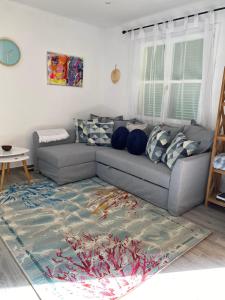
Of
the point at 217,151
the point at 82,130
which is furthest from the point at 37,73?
the point at 217,151

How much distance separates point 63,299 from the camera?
145cm

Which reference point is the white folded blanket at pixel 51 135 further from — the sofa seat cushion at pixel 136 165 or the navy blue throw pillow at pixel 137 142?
the navy blue throw pillow at pixel 137 142

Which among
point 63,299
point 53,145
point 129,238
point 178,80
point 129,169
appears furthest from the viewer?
point 53,145

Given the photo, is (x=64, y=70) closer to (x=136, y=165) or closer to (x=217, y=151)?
(x=136, y=165)

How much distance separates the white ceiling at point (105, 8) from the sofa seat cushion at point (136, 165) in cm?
195

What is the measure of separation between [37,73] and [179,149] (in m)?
2.44

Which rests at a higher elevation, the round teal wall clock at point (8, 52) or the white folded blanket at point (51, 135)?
the round teal wall clock at point (8, 52)

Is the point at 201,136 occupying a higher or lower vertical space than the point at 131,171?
higher

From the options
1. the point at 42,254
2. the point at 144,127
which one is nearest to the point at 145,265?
the point at 42,254

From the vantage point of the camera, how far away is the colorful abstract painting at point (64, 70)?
3752mm

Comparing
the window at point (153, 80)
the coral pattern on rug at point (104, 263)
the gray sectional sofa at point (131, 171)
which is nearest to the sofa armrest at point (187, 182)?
the gray sectional sofa at point (131, 171)

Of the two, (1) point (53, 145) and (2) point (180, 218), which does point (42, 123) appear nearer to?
(1) point (53, 145)

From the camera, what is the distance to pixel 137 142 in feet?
10.1

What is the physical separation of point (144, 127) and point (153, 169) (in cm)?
94
